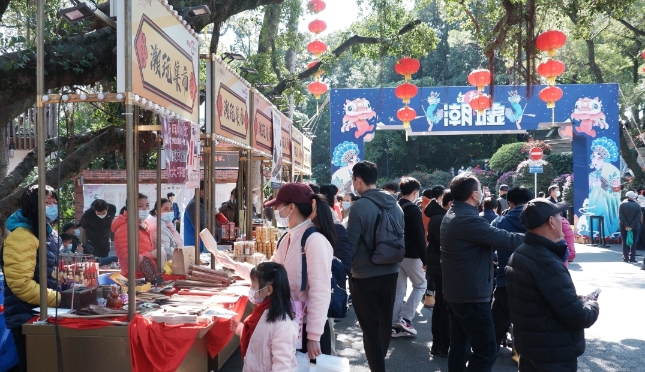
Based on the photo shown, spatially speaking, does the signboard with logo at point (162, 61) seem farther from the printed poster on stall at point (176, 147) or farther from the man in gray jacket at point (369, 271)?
the man in gray jacket at point (369, 271)

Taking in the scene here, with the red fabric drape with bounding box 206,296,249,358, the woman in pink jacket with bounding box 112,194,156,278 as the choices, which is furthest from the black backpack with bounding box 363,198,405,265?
the woman in pink jacket with bounding box 112,194,156,278

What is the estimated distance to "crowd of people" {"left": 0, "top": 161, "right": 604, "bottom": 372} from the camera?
131 inches

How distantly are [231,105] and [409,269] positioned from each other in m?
3.13

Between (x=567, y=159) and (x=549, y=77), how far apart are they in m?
18.4

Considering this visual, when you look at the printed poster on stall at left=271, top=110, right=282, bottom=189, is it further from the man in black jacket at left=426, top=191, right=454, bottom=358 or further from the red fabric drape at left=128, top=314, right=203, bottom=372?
the red fabric drape at left=128, top=314, right=203, bottom=372

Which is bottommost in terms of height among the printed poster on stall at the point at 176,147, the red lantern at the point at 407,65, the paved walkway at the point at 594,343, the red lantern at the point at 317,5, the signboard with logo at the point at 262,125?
the paved walkway at the point at 594,343

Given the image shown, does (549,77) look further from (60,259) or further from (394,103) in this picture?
(60,259)

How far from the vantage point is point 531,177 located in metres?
25.5

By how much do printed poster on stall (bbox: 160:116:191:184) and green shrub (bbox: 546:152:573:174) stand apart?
25.8 m

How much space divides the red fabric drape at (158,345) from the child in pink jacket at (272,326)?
0.97m

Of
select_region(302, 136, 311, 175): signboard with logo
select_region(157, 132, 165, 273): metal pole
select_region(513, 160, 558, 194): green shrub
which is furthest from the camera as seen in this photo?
select_region(513, 160, 558, 194): green shrub

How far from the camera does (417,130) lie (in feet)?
63.3

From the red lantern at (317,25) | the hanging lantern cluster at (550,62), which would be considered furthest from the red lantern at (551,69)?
the red lantern at (317,25)

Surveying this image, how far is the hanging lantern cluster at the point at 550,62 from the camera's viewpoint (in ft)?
29.4
